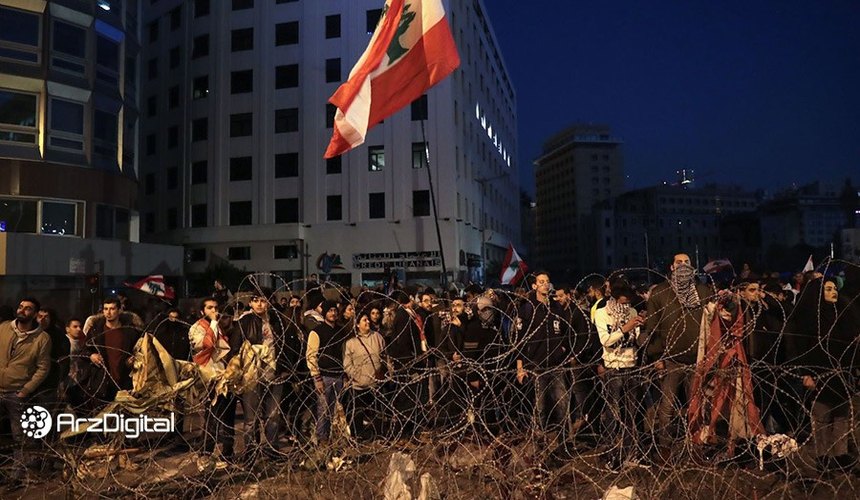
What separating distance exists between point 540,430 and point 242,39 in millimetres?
37943

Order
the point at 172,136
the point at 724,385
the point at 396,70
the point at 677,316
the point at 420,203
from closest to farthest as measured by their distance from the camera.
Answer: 1. the point at 724,385
2. the point at 677,316
3. the point at 396,70
4. the point at 420,203
5. the point at 172,136

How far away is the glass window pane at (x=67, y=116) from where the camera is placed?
2084 centimetres

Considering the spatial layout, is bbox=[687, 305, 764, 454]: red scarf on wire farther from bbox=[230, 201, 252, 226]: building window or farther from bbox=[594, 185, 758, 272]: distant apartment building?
bbox=[594, 185, 758, 272]: distant apartment building

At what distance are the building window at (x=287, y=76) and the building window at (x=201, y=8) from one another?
625cm

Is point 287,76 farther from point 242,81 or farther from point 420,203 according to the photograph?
point 420,203

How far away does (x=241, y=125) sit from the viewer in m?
37.6

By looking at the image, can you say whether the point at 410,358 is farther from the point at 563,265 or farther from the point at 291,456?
the point at 563,265

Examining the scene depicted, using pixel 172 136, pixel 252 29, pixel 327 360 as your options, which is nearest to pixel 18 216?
pixel 327 360

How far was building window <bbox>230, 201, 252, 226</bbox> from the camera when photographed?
37156mm

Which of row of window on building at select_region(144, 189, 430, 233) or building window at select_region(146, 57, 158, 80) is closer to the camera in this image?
row of window on building at select_region(144, 189, 430, 233)

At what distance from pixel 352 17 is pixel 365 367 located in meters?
33.1

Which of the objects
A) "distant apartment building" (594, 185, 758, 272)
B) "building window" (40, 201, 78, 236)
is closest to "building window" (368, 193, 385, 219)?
"building window" (40, 201, 78, 236)

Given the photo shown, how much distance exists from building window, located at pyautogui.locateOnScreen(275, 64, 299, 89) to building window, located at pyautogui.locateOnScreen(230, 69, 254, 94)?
164 centimetres
